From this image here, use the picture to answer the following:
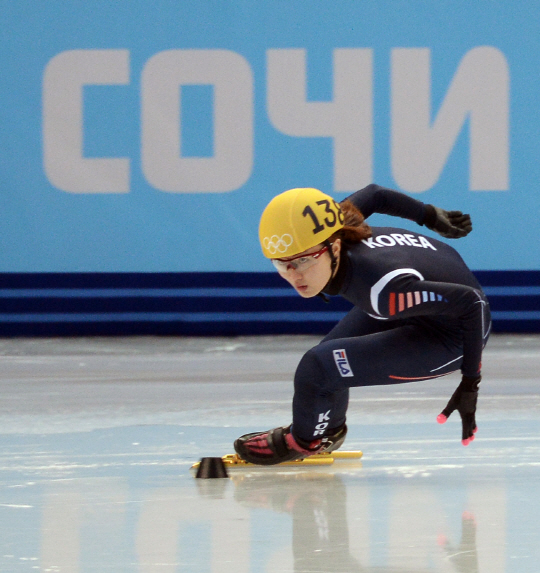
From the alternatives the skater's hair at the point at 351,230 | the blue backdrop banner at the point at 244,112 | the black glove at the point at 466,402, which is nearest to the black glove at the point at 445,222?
the skater's hair at the point at 351,230

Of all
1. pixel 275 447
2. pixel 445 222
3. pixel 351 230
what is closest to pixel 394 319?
pixel 351 230

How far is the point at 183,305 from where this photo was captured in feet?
20.5

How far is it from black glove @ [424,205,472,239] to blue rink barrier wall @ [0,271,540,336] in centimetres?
351

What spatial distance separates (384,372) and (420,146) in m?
3.79

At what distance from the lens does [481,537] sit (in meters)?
2.11

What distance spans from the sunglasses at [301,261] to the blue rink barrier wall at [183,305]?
3.77 m

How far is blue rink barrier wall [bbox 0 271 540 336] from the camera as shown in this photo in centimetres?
618

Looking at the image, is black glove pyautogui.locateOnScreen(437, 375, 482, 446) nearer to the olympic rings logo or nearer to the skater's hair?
the skater's hair

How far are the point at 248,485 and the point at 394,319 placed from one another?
633mm

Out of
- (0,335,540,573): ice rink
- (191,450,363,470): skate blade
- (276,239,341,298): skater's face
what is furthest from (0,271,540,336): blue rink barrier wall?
(276,239,341,298): skater's face

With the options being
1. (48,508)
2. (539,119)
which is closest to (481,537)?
(48,508)

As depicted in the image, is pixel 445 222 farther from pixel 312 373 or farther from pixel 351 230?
pixel 312 373

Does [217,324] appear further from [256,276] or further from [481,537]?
[481,537]

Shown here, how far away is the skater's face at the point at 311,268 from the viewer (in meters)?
2.36
